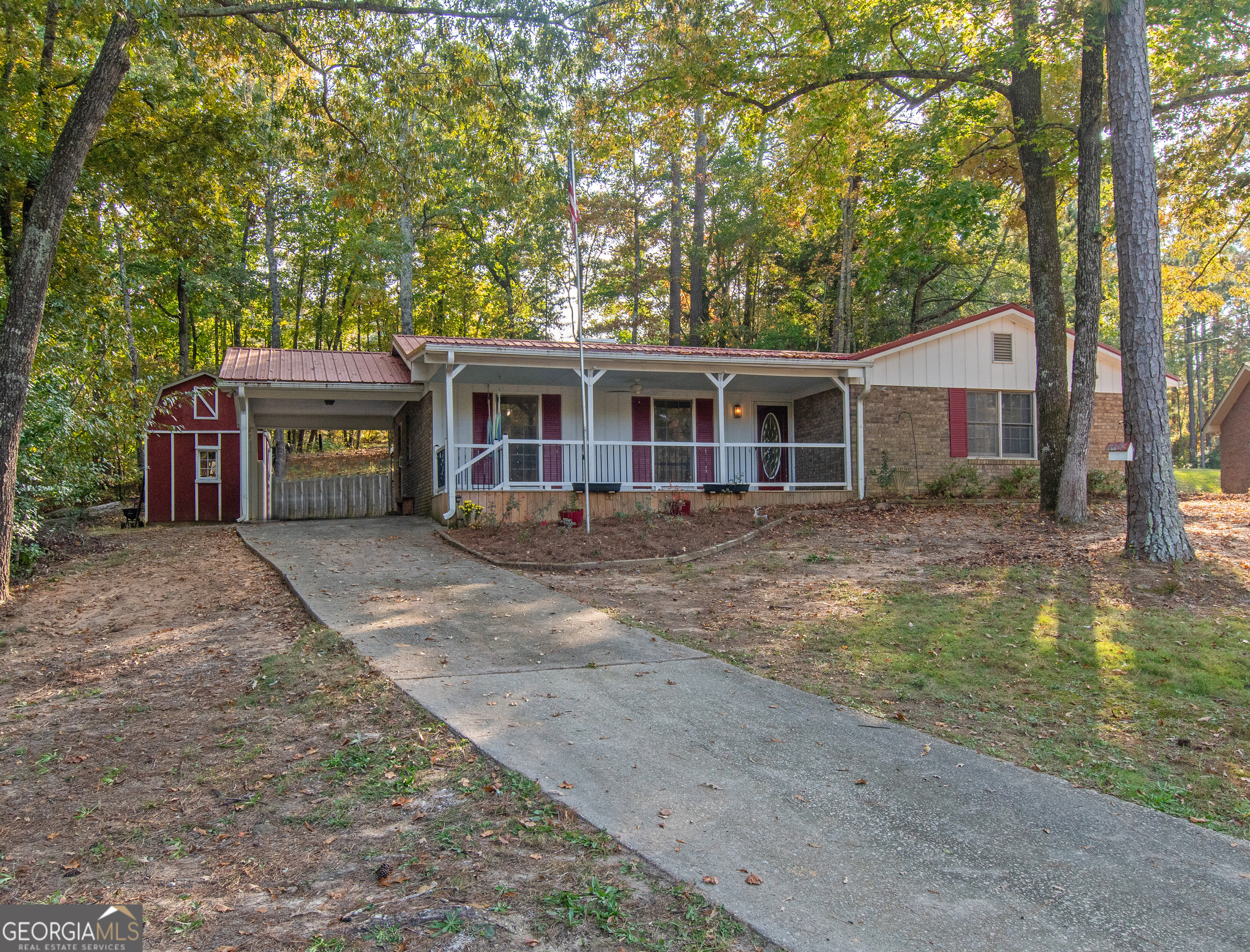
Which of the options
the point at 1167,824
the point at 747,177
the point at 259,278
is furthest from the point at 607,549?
the point at 259,278

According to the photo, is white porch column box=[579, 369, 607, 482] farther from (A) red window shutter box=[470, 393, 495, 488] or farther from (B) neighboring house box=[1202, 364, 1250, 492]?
(B) neighboring house box=[1202, 364, 1250, 492]

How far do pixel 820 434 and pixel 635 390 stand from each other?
13.2 feet

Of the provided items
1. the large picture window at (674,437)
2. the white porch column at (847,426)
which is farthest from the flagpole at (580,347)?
the white porch column at (847,426)

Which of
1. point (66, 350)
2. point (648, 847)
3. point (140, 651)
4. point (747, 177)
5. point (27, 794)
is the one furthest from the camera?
point (747, 177)

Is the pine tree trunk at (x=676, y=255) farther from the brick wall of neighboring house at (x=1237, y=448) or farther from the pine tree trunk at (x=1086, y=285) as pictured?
the brick wall of neighboring house at (x=1237, y=448)

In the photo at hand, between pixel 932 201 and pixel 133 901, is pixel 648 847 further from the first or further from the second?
pixel 932 201

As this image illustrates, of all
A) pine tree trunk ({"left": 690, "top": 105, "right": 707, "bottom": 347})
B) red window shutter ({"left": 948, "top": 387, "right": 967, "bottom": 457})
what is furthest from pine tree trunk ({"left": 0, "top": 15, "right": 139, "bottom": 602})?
pine tree trunk ({"left": 690, "top": 105, "right": 707, "bottom": 347})

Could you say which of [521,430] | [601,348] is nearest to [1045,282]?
[601,348]

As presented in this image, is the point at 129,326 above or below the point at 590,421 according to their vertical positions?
above

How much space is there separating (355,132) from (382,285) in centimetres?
1762

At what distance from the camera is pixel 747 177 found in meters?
23.9

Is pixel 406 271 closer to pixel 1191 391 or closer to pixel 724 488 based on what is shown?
pixel 724 488

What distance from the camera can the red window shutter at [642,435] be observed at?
52.8ft

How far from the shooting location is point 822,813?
345cm
